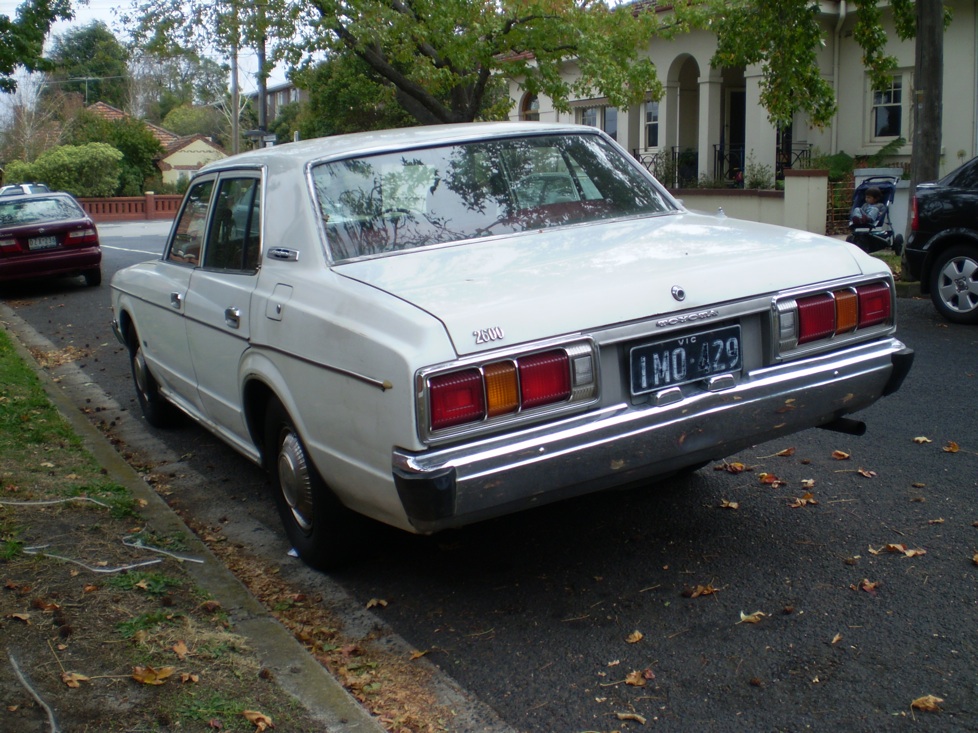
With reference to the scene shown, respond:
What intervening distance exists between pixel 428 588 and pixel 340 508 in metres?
0.49

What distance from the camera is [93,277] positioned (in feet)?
54.4

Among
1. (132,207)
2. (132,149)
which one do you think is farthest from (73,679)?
(132,149)

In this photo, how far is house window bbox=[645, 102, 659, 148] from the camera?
2794cm

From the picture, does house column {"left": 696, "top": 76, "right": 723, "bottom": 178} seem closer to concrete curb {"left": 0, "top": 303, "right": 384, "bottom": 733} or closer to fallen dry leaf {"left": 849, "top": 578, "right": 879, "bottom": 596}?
concrete curb {"left": 0, "top": 303, "right": 384, "bottom": 733}

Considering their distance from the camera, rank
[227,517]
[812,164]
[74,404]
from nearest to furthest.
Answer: [227,517]
[74,404]
[812,164]

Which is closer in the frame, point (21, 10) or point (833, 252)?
point (833, 252)

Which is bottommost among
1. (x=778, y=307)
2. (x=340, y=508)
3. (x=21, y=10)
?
(x=340, y=508)

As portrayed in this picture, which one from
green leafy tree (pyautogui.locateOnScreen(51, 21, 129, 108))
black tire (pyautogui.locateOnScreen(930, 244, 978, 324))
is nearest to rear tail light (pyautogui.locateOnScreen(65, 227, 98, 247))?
black tire (pyautogui.locateOnScreen(930, 244, 978, 324))

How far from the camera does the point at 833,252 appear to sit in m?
4.41

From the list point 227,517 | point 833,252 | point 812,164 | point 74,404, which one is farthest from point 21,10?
point 812,164

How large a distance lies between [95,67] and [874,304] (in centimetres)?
9380

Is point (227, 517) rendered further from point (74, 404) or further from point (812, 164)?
point (812, 164)

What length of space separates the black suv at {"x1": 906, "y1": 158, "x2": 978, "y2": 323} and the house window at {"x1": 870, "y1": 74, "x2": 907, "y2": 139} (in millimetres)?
12272

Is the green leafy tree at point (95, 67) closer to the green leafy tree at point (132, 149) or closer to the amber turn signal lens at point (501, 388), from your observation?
the green leafy tree at point (132, 149)
